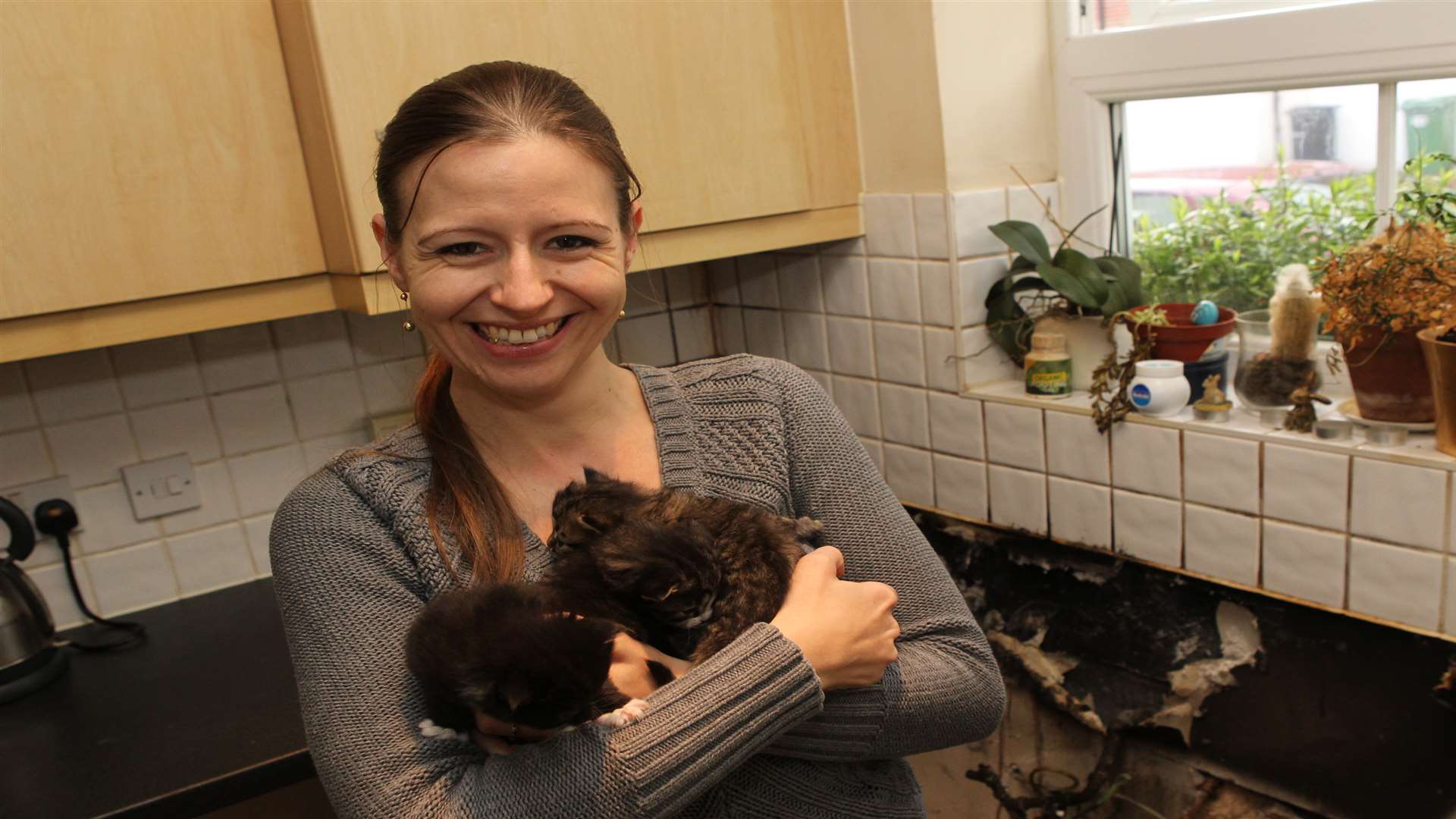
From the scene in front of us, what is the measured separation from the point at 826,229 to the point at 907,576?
109cm

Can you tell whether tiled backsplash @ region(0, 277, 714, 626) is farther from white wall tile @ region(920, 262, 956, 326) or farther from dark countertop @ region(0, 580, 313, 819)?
white wall tile @ region(920, 262, 956, 326)

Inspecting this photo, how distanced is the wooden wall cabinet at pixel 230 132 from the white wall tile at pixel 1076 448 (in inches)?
30.2

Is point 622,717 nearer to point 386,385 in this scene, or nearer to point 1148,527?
point 1148,527

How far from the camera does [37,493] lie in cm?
191

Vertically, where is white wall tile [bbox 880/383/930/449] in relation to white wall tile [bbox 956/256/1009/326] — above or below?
below

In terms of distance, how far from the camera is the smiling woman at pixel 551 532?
88cm

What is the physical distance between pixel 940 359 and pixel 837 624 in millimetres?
1138

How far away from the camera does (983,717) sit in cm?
109

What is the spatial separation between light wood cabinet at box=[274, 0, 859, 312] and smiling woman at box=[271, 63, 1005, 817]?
0.62 m

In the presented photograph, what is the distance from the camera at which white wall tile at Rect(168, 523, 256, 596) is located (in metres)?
2.04

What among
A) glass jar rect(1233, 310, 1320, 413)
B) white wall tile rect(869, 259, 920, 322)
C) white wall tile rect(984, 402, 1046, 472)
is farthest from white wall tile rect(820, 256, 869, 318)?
glass jar rect(1233, 310, 1320, 413)

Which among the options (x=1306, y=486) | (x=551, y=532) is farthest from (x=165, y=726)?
(x=1306, y=486)

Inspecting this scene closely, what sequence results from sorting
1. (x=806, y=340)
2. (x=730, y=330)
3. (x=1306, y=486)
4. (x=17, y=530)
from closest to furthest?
(x=1306, y=486) < (x=17, y=530) < (x=806, y=340) < (x=730, y=330)

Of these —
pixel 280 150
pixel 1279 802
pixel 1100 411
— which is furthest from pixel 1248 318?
pixel 280 150
